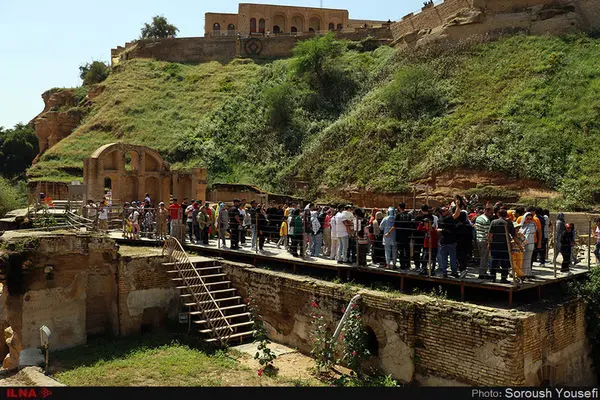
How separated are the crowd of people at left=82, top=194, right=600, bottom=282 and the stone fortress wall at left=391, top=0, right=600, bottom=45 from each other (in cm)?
2883

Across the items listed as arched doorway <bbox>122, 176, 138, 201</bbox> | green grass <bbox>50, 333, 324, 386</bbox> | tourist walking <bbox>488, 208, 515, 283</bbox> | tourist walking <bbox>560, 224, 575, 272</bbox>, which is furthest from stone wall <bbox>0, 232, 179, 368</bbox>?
arched doorway <bbox>122, 176, 138, 201</bbox>

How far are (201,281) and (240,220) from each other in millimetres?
2816

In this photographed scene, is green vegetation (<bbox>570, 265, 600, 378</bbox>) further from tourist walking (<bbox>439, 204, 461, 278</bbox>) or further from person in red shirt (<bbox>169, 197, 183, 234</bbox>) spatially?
person in red shirt (<bbox>169, 197, 183, 234</bbox>)

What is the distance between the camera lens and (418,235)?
37.3 ft

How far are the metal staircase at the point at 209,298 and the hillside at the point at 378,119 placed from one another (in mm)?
16754

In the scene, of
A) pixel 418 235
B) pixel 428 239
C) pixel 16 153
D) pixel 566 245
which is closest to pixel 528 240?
pixel 566 245

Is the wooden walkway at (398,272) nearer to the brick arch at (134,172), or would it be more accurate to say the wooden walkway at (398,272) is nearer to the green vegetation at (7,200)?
the brick arch at (134,172)

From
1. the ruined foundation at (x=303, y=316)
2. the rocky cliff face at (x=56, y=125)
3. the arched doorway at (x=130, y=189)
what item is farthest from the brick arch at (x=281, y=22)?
the ruined foundation at (x=303, y=316)

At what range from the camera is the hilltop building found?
219ft

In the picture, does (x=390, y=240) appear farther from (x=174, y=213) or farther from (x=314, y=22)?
(x=314, y=22)

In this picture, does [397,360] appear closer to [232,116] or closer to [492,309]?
[492,309]

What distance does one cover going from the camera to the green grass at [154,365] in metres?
10.3

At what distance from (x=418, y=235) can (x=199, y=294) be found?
18.4 feet

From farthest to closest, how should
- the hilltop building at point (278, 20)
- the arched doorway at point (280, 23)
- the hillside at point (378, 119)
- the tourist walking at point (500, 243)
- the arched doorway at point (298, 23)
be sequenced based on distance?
the arched doorway at point (298, 23), the arched doorway at point (280, 23), the hilltop building at point (278, 20), the hillside at point (378, 119), the tourist walking at point (500, 243)
